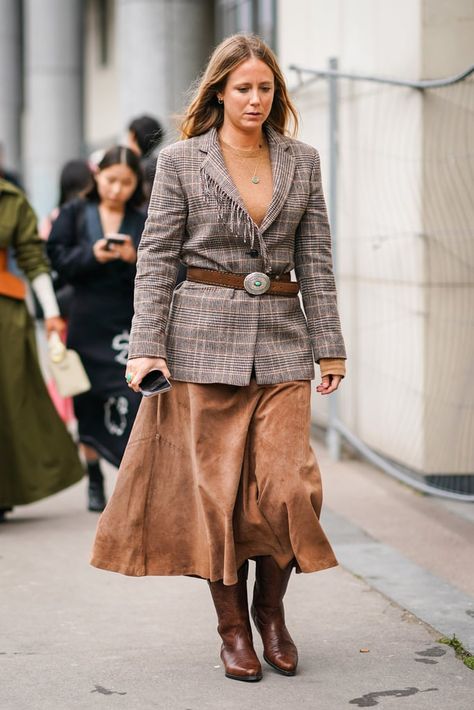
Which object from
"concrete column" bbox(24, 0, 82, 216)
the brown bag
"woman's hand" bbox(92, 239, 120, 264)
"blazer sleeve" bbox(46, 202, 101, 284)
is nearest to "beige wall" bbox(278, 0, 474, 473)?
"woman's hand" bbox(92, 239, 120, 264)

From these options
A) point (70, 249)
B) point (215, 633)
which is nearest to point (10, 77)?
point (70, 249)

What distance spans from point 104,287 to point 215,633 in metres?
2.63

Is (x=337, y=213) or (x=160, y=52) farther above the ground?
Result: (x=160, y=52)

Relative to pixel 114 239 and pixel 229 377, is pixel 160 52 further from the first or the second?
pixel 229 377

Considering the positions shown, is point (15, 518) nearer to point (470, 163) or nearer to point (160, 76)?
point (470, 163)

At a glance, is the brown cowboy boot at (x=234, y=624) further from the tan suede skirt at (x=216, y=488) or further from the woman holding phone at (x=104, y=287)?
the woman holding phone at (x=104, y=287)

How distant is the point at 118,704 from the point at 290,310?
129 cm

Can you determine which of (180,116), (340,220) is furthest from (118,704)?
(340,220)

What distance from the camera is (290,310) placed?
14.8ft

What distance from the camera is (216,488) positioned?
4375 millimetres

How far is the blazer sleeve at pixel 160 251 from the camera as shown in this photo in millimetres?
4402

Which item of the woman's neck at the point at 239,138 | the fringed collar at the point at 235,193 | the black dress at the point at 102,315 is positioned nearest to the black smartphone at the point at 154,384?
the fringed collar at the point at 235,193

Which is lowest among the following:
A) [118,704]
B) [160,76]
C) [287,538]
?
[118,704]

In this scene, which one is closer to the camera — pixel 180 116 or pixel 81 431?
pixel 180 116
